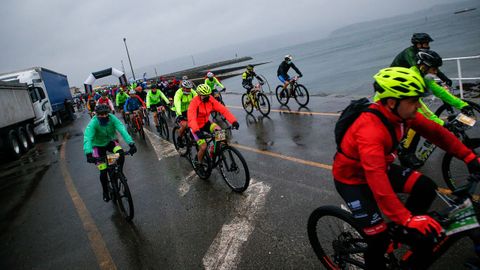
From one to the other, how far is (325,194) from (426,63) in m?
2.51

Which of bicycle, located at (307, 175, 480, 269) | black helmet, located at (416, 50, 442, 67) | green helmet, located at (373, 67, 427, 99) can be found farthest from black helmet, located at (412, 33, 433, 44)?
green helmet, located at (373, 67, 427, 99)

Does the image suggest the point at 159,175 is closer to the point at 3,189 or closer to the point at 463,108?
the point at 3,189

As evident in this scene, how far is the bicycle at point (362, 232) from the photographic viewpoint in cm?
213

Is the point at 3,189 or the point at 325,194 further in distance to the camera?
the point at 3,189

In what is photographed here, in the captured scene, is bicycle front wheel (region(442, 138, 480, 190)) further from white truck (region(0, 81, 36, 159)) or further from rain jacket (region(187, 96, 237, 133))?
white truck (region(0, 81, 36, 159))

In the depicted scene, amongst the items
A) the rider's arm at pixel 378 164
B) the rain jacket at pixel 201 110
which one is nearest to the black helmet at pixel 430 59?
the rider's arm at pixel 378 164

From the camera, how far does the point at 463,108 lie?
4.05 metres

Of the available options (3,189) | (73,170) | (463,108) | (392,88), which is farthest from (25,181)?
(463,108)

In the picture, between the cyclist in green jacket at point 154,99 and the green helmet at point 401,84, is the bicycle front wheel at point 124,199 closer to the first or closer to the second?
the green helmet at point 401,84

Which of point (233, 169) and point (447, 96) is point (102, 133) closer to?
point (233, 169)

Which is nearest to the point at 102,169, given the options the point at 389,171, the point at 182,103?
the point at 182,103

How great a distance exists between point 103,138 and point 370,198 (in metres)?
5.27

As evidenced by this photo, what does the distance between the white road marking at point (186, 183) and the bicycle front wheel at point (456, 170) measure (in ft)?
14.8

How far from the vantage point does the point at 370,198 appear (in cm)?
266
